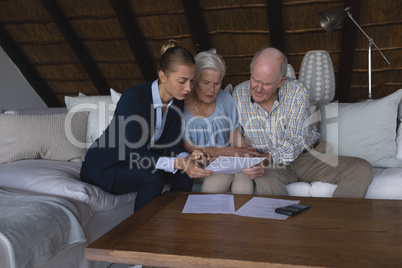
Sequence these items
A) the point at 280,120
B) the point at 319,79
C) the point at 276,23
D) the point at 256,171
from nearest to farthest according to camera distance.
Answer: the point at 256,171 → the point at 280,120 → the point at 319,79 → the point at 276,23

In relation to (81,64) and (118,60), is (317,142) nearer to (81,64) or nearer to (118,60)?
(118,60)

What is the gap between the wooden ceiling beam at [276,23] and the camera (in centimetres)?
417

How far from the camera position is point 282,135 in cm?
225

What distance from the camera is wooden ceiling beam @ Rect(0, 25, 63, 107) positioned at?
5363mm

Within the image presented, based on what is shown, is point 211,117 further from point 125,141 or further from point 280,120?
point 125,141

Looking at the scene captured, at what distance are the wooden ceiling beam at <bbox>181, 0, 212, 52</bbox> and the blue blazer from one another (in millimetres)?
2248

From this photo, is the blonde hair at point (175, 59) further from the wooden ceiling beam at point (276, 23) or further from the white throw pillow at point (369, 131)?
the wooden ceiling beam at point (276, 23)

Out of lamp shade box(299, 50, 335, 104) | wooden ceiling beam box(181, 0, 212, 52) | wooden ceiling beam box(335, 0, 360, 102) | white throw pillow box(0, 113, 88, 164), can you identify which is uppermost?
wooden ceiling beam box(181, 0, 212, 52)

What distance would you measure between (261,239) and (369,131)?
146 cm

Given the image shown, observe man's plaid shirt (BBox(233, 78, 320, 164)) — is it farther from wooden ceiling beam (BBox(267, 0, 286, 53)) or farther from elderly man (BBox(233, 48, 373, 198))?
wooden ceiling beam (BBox(267, 0, 286, 53))

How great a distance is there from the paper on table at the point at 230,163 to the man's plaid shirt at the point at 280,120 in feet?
1.27

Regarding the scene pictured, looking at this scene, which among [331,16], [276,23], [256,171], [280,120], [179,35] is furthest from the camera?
[179,35]

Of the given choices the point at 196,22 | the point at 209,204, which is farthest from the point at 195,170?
the point at 196,22

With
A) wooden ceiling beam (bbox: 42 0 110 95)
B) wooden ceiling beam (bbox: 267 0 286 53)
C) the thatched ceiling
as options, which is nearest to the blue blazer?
the thatched ceiling
